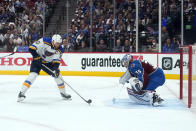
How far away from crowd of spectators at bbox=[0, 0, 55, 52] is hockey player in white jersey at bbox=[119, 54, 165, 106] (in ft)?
19.9

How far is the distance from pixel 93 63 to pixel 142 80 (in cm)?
518

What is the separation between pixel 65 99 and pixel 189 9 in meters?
5.06

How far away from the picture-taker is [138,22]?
30.1 ft

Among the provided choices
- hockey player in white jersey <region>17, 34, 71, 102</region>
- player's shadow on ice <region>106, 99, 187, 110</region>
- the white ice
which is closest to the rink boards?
the white ice

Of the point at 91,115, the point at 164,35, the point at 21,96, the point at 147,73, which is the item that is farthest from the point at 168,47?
the point at 91,115

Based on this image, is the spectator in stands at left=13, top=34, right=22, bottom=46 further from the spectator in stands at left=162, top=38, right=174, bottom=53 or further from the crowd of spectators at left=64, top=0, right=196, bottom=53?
the spectator in stands at left=162, top=38, right=174, bottom=53

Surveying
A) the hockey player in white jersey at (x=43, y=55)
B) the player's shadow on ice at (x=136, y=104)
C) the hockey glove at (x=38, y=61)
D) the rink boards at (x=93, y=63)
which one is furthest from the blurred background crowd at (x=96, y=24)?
the hockey glove at (x=38, y=61)

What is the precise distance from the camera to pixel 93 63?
9688 millimetres

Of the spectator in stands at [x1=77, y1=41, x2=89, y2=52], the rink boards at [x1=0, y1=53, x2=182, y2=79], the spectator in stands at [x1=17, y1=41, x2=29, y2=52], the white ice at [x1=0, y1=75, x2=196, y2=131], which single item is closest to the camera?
the white ice at [x1=0, y1=75, x2=196, y2=131]

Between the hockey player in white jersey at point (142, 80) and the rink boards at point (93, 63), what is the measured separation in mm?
4308

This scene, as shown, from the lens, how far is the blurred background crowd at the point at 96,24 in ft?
29.2

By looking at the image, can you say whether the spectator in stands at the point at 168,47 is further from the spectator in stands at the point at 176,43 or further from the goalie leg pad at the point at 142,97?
the goalie leg pad at the point at 142,97

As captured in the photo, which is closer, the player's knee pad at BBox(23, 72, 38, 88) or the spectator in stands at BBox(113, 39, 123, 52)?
the player's knee pad at BBox(23, 72, 38, 88)

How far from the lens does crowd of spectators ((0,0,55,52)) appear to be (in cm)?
1023
